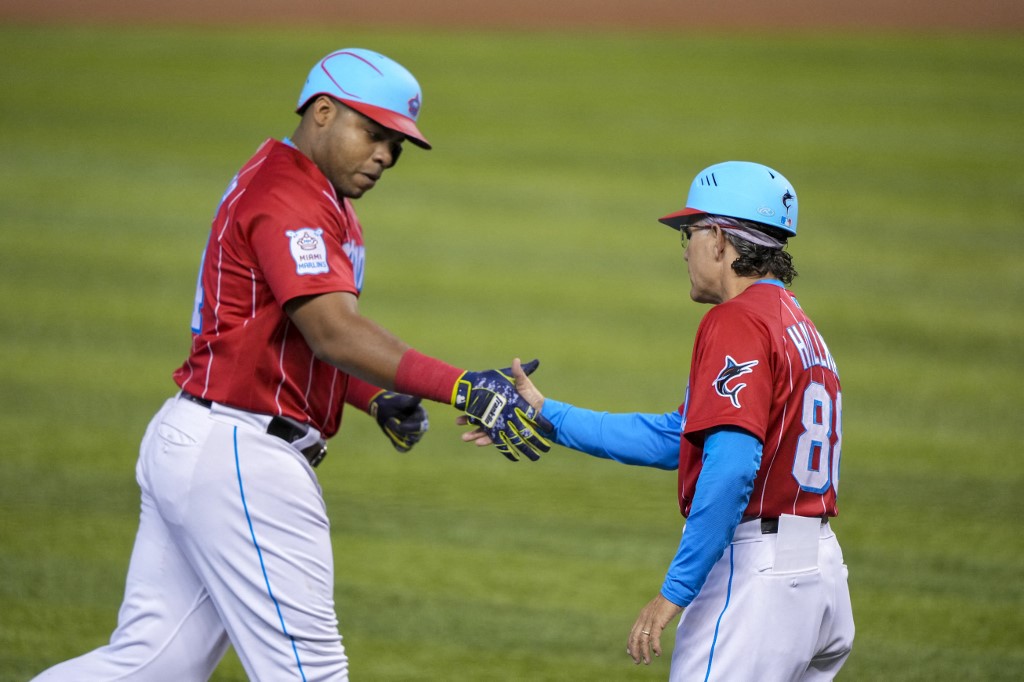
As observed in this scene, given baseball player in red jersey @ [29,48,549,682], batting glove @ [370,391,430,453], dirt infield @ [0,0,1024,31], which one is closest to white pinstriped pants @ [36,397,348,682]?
baseball player in red jersey @ [29,48,549,682]

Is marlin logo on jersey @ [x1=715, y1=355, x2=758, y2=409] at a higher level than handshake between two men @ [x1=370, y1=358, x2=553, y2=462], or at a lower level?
higher

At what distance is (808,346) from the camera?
11.9ft

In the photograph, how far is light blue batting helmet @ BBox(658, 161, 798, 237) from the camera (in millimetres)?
3676

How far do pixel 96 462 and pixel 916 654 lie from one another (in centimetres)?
574

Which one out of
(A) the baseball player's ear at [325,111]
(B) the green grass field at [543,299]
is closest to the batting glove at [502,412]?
(A) the baseball player's ear at [325,111]

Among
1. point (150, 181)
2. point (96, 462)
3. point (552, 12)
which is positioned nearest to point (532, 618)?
point (96, 462)

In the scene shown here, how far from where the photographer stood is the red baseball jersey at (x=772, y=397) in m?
3.45

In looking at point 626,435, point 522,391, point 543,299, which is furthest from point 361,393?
point 543,299

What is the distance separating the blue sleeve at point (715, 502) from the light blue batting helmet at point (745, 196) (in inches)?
26.9

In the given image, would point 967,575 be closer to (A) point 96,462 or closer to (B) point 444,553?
(B) point 444,553

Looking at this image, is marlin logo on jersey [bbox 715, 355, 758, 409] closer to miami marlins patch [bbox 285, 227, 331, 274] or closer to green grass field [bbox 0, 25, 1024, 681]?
miami marlins patch [bbox 285, 227, 331, 274]

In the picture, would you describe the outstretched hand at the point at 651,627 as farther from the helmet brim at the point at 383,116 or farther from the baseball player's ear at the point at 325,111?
the baseball player's ear at the point at 325,111

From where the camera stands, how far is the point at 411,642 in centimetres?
620

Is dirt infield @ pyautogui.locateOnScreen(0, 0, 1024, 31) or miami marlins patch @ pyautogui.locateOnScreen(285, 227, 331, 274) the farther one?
dirt infield @ pyautogui.locateOnScreen(0, 0, 1024, 31)
